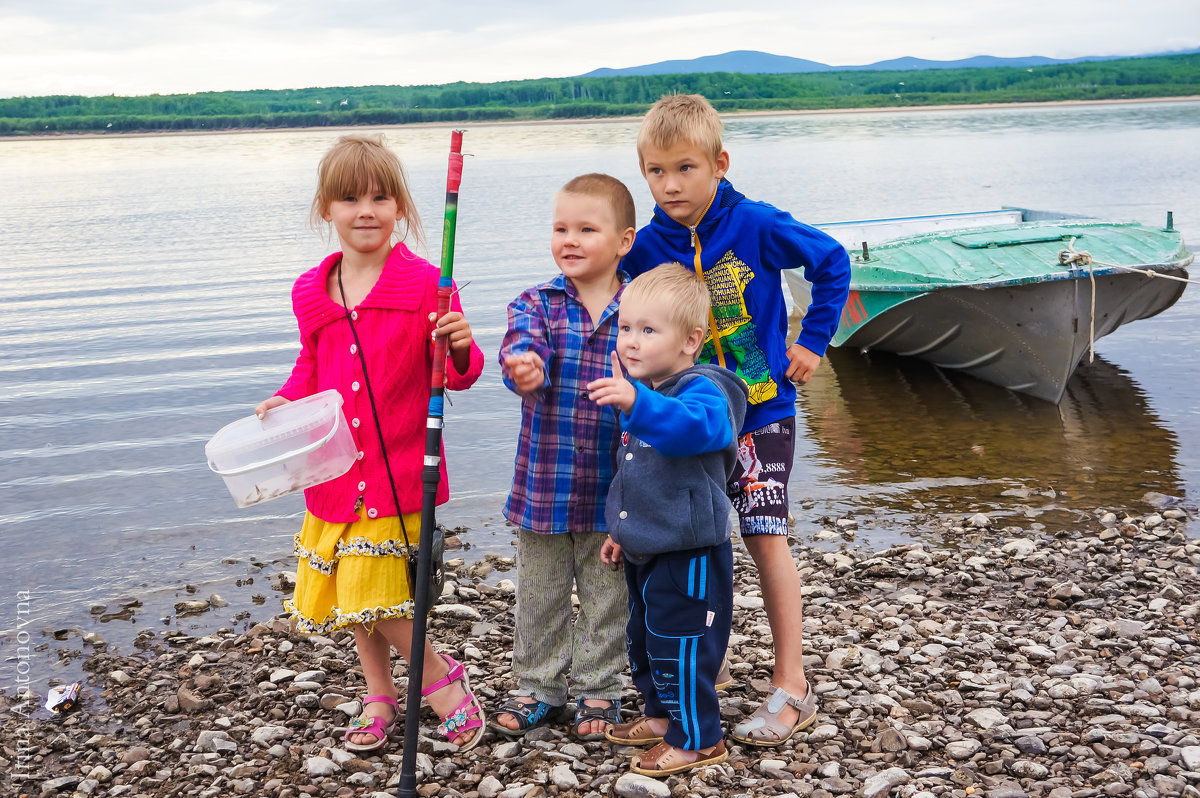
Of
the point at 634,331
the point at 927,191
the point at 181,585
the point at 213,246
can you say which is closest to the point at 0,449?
the point at 181,585

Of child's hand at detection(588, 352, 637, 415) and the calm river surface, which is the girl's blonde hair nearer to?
child's hand at detection(588, 352, 637, 415)

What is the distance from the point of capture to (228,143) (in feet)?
336

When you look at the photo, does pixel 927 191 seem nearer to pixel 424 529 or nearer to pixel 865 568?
pixel 865 568

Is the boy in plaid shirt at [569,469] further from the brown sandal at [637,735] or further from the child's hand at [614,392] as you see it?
the child's hand at [614,392]

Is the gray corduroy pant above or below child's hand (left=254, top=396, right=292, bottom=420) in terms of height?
below

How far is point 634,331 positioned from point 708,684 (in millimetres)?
1252

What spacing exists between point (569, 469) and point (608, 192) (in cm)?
102

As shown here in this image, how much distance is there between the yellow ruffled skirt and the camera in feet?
12.2

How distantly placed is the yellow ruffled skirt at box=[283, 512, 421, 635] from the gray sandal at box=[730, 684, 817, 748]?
4.41 ft

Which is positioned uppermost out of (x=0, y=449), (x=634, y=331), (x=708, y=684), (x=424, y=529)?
(x=634, y=331)

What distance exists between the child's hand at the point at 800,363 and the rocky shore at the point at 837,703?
4.48 ft

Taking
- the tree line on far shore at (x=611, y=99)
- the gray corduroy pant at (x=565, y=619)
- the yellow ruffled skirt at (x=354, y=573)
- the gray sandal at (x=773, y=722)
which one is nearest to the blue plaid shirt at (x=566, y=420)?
the gray corduroy pant at (x=565, y=619)

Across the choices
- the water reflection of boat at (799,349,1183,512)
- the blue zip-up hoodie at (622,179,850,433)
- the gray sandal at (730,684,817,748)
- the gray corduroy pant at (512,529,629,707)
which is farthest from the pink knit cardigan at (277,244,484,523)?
the water reflection of boat at (799,349,1183,512)

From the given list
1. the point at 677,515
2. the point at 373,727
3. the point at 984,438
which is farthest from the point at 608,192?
the point at 984,438
